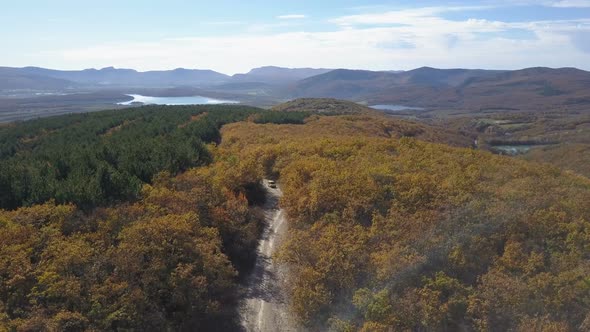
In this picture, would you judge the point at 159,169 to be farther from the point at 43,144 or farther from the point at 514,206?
the point at 43,144

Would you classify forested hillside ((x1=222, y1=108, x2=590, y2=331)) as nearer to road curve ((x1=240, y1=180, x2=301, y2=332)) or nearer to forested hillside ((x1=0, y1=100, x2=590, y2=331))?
forested hillside ((x1=0, y1=100, x2=590, y2=331))

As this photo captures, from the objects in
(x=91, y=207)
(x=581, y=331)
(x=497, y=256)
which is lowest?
(x=581, y=331)

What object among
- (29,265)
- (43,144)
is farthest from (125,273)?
(43,144)

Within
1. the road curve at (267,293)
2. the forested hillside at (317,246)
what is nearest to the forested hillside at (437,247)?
the forested hillside at (317,246)

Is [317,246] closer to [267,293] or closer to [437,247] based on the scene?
[267,293]

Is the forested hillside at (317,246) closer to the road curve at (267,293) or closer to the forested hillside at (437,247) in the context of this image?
the forested hillside at (437,247)
